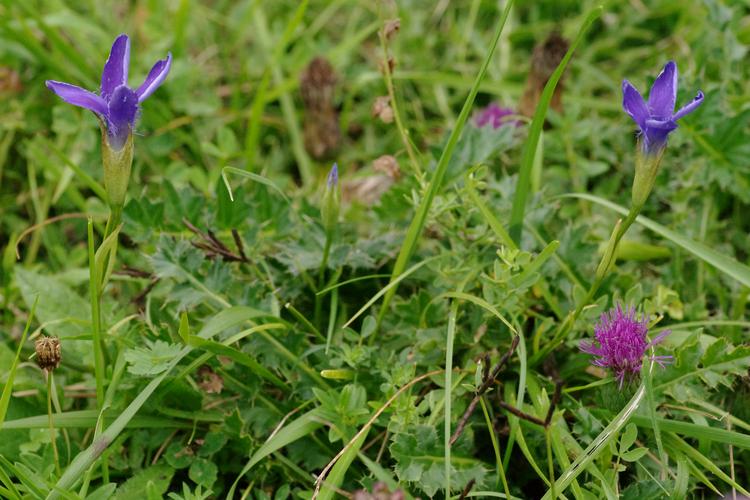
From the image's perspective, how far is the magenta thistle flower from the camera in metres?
1.36

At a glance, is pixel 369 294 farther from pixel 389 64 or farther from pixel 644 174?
pixel 644 174

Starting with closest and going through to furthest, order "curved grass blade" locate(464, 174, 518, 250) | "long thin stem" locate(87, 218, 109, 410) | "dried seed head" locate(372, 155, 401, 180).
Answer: "long thin stem" locate(87, 218, 109, 410), "curved grass blade" locate(464, 174, 518, 250), "dried seed head" locate(372, 155, 401, 180)

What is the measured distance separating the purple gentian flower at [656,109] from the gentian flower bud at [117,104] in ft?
2.29

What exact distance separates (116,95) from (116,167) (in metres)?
0.12

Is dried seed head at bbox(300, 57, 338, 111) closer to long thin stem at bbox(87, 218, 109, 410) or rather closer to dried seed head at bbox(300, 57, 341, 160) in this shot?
dried seed head at bbox(300, 57, 341, 160)

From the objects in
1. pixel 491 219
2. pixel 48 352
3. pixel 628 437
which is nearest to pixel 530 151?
pixel 491 219

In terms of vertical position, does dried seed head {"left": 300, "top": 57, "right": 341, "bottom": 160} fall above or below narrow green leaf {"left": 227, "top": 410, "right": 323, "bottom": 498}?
above

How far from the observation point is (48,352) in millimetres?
1338

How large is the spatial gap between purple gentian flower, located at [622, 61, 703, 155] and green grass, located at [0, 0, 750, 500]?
0.13 metres

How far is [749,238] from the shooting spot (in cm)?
196

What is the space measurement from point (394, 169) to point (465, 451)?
650 millimetres

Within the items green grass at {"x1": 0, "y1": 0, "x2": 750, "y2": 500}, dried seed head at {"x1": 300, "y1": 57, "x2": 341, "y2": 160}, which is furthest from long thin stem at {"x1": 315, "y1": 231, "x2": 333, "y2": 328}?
dried seed head at {"x1": 300, "y1": 57, "x2": 341, "y2": 160}

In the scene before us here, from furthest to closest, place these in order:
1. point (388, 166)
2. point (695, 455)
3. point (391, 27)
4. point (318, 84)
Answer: point (318, 84), point (388, 166), point (391, 27), point (695, 455)

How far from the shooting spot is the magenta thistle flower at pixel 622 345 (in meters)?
1.36
